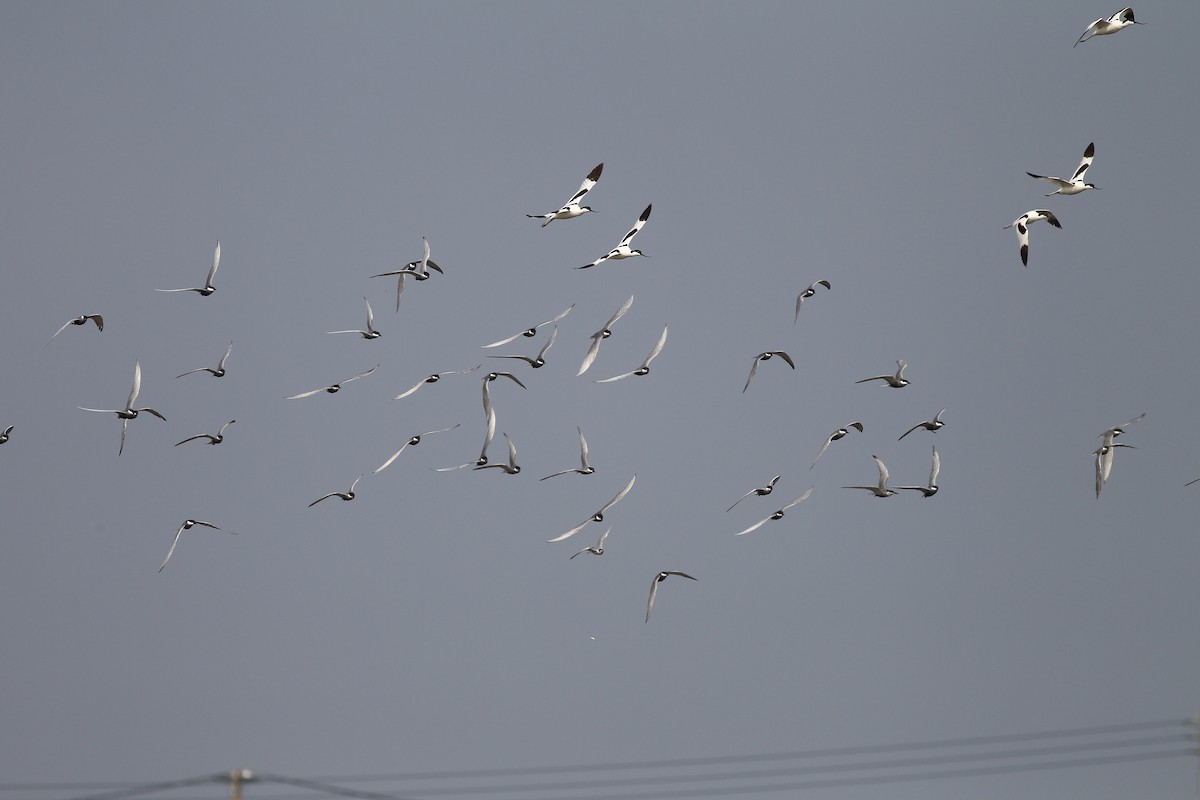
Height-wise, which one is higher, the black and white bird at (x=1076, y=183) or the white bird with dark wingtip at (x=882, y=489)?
the black and white bird at (x=1076, y=183)

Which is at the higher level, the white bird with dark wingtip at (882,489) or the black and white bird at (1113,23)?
the black and white bird at (1113,23)

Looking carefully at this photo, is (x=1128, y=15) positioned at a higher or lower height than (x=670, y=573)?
higher

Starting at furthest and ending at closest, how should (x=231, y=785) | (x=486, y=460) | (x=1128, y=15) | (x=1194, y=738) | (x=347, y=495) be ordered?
(x=347, y=495), (x=486, y=460), (x=1128, y=15), (x=1194, y=738), (x=231, y=785)

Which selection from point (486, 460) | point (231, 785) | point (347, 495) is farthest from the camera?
point (347, 495)

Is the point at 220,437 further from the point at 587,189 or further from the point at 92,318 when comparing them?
the point at 587,189

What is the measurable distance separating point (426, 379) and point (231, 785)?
23265 millimetres

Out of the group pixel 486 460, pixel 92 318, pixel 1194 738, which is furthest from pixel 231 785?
pixel 92 318

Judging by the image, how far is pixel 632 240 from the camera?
52.1m

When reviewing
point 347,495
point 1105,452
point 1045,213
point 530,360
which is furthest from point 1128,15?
point 347,495

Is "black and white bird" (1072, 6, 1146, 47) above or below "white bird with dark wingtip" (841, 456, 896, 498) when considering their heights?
above

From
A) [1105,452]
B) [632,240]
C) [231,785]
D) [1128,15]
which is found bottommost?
[231,785]

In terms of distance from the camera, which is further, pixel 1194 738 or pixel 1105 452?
pixel 1105 452

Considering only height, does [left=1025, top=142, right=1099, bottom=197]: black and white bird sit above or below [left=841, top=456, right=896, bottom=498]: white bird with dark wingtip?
above

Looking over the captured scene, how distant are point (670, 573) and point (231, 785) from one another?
24305 millimetres
